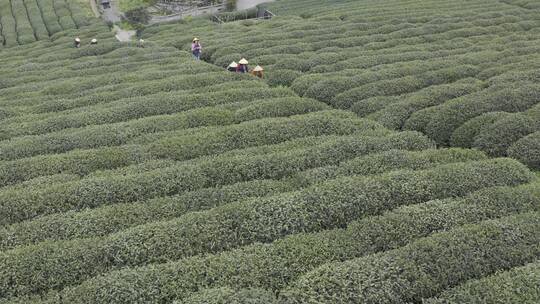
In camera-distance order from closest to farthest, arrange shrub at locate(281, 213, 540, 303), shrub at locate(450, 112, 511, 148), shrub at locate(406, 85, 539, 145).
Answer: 1. shrub at locate(281, 213, 540, 303)
2. shrub at locate(450, 112, 511, 148)
3. shrub at locate(406, 85, 539, 145)

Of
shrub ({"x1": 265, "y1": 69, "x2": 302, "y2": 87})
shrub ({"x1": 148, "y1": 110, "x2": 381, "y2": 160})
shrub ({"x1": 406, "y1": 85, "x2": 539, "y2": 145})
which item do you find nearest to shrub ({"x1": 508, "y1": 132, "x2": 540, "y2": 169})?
shrub ({"x1": 406, "y1": 85, "x2": 539, "y2": 145})

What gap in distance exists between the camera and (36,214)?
12094 mm

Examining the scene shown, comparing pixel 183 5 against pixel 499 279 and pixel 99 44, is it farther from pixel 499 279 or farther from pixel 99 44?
pixel 499 279

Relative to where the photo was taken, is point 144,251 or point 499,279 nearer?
point 499,279

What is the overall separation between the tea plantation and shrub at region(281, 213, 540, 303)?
0.10ft

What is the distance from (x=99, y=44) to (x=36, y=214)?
25.6 metres

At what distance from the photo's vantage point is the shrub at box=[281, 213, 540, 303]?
28.6 ft

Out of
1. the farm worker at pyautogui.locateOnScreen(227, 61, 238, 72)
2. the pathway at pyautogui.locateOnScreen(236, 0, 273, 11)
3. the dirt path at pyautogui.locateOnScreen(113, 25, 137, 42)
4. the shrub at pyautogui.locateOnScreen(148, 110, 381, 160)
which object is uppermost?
the pathway at pyautogui.locateOnScreen(236, 0, 273, 11)

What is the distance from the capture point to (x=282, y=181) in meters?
13.1

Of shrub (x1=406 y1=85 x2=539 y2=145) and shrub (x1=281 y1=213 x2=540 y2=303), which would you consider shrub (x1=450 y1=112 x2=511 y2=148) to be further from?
shrub (x1=281 y1=213 x2=540 y2=303)

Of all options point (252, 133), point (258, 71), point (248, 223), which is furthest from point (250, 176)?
point (258, 71)

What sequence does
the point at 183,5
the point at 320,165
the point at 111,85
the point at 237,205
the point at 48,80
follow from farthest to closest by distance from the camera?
the point at 183,5 < the point at 48,80 < the point at 111,85 < the point at 320,165 < the point at 237,205

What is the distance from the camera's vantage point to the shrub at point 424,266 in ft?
28.6

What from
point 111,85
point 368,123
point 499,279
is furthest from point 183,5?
point 499,279
